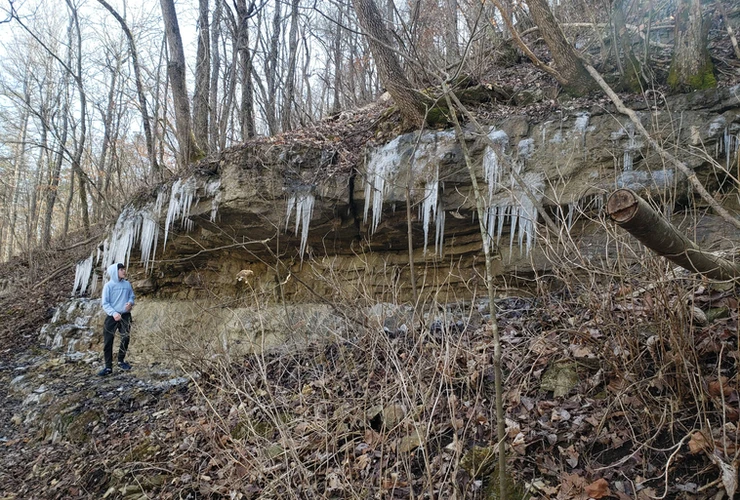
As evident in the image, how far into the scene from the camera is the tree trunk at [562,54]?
5695 mm

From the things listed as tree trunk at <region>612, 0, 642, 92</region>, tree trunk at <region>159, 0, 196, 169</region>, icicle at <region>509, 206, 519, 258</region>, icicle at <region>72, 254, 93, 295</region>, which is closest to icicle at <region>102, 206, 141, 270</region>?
icicle at <region>72, 254, 93, 295</region>

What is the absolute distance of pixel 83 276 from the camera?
10.0 m

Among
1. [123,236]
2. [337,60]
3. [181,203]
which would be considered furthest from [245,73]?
[123,236]

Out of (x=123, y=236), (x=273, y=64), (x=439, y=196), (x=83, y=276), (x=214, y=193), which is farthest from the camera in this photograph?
(x=273, y=64)

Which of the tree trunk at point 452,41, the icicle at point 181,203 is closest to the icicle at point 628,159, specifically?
the tree trunk at point 452,41

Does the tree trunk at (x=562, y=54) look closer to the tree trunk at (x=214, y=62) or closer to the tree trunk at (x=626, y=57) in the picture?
the tree trunk at (x=626, y=57)

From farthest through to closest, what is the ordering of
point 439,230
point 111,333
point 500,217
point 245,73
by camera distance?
point 245,73 < point 111,333 < point 439,230 < point 500,217

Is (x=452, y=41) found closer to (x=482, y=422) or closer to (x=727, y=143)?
(x=727, y=143)

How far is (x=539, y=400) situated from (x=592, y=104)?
430 centimetres

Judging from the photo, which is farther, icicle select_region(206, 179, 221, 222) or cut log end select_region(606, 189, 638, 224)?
icicle select_region(206, 179, 221, 222)

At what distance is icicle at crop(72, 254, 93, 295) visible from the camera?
9852mm

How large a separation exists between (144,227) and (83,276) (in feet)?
8.83

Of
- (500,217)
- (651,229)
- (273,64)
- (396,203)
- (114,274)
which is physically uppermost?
(273,64)

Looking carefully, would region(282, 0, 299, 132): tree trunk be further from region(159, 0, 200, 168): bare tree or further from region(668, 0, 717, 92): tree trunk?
region(668, 0, 717, 92): tree trunk
